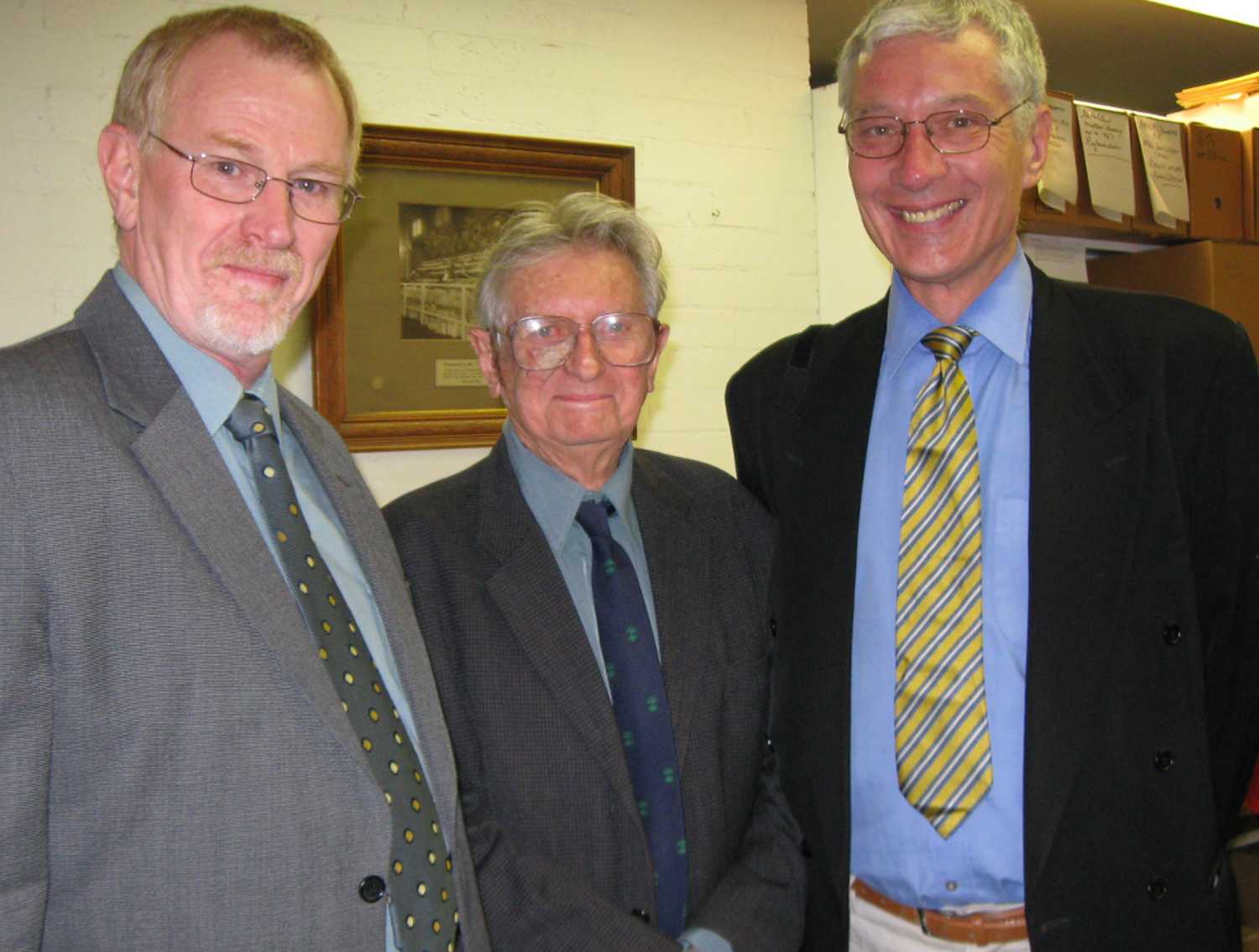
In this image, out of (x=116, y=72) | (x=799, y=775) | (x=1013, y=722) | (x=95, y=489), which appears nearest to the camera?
(x=95, y=489)

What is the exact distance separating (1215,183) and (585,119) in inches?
96.0

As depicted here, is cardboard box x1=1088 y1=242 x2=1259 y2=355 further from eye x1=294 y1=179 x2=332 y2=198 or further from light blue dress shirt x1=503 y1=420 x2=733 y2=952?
eye x1=294 y1=179 x2=332 y2=198

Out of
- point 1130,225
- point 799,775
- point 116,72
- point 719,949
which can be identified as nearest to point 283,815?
point 719,949

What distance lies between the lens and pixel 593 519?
5.61 ft

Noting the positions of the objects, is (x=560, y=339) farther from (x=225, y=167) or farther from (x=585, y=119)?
(x=585, y=119)

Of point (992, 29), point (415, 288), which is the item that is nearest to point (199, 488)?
point (992, 29)

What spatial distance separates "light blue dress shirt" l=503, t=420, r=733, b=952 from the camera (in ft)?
5.42

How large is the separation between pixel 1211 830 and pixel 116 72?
288 centimetres

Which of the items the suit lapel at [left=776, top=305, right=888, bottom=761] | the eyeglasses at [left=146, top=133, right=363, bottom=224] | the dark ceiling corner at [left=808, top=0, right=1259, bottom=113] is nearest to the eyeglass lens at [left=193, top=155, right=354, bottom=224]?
the eyeglasses at [left=146, top=133, right=363, bottom=224]

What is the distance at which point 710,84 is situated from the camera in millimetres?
3615

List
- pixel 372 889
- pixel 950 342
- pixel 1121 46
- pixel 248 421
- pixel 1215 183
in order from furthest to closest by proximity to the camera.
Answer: pixel 1121 46 → pixel 1215 183 → pixel 950 342 → pixel 248 421 → pixel 372 889

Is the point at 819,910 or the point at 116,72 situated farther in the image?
the point at 116,72

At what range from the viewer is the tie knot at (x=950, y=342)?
5.39ft

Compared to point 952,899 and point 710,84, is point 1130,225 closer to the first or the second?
point 710,84
